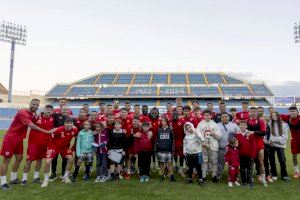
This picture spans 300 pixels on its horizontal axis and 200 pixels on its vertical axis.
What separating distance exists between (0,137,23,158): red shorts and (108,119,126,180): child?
2.29 m

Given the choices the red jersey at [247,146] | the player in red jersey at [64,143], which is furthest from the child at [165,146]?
the player in red jersey at [64,143]

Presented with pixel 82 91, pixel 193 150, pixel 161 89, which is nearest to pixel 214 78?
pixel 161 89

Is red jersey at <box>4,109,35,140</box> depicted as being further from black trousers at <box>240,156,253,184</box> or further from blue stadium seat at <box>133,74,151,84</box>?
blue stadium seat at <box>133,74,151,84</box>

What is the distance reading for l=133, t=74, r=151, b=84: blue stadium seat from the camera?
5222 centimetres

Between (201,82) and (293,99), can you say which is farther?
(201,82)

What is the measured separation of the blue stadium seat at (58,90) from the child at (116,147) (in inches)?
1704

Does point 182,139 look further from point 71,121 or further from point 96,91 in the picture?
point 96,91

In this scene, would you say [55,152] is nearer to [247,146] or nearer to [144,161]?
[144,161]

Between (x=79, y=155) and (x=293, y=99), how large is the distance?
143ft

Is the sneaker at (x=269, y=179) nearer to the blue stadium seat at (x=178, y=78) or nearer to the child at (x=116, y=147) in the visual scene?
the child at (x=116, y=147)

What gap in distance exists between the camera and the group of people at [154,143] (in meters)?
7.31

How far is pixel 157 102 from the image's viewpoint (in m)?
46.2

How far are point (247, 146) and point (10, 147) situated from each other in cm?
596

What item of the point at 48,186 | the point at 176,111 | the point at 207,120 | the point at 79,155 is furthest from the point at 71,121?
the point at 207,120
